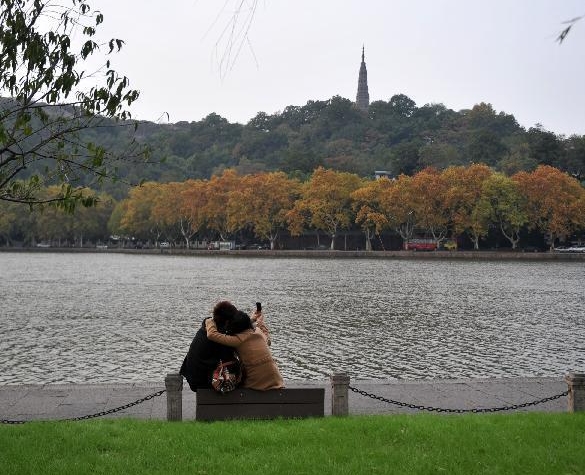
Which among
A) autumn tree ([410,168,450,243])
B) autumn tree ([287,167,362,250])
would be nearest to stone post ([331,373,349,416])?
autumn tree ([410,168,450,243])

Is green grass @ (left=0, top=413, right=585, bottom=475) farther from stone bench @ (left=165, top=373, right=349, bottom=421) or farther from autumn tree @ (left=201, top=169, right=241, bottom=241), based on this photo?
autumn tree @ (left=201, top=169, right=241, bottom=241)

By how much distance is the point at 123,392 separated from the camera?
12.4 metres

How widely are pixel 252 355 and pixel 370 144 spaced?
568 ft

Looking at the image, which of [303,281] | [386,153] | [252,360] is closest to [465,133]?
[386,153]

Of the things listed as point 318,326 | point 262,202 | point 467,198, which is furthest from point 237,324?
point 262,202

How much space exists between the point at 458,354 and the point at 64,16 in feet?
48.4

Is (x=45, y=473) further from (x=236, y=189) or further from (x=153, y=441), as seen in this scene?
(x=236, y=189)

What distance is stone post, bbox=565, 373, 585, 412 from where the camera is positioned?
10133mm

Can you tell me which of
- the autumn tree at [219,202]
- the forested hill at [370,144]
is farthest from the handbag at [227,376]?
the forested hill at [370,144]

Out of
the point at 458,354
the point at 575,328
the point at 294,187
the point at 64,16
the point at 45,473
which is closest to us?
the point at 45,473

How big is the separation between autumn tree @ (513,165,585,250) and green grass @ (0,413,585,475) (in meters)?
78.4

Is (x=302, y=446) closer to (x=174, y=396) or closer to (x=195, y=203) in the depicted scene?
Answer: (x=174, y=396)

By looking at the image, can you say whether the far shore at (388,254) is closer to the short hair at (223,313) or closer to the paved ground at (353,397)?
the paved ground at (353,397)

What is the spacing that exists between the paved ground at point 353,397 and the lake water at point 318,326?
256 centimetres
